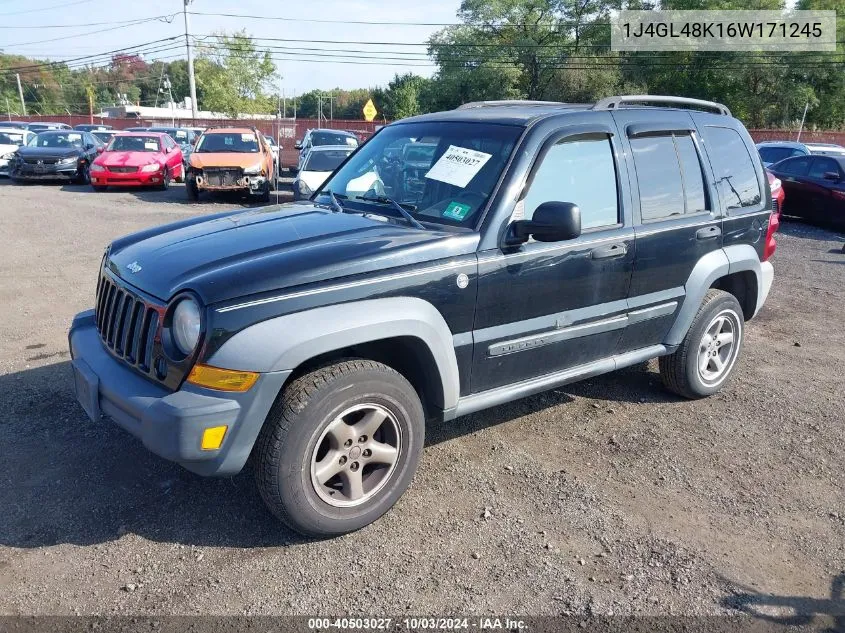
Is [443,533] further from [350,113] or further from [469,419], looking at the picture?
[350,113]

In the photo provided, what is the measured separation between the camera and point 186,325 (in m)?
2.87

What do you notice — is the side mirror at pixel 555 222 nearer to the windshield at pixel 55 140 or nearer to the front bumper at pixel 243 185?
the front bumper at pixel 243 185

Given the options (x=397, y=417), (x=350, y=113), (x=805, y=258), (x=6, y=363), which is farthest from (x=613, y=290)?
(x=350, y=113)

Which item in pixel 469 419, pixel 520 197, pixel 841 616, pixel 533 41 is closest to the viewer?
pixel 841 616

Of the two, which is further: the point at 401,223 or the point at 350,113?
the point at 350,113

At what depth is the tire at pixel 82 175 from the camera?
18422 millimetres

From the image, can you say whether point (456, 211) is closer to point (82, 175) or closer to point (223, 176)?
point (223, 176)

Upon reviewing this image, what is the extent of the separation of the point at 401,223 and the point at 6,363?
3.60 metres

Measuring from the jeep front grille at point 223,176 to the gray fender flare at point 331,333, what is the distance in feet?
41.0

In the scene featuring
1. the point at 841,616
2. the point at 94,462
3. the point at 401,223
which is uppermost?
the point at 401,223

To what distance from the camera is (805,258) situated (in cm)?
1088

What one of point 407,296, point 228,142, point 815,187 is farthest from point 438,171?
point 815,187

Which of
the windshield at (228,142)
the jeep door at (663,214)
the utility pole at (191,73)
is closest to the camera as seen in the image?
the jeep door at (663,214)

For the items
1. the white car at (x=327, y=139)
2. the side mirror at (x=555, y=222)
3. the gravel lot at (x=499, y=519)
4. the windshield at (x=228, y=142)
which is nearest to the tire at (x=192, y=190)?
the windshield at (x=228, y=142)
